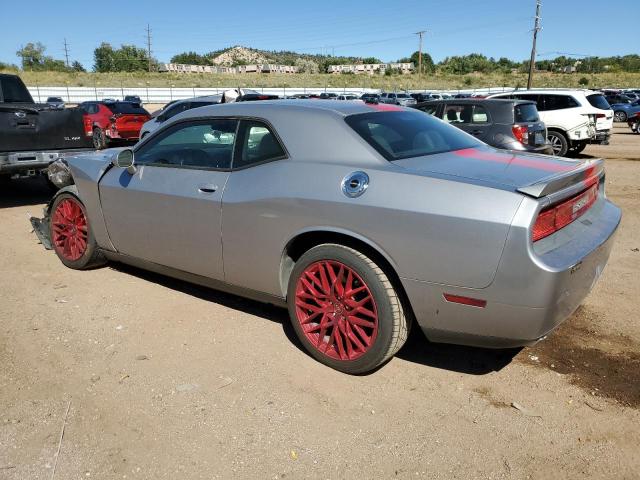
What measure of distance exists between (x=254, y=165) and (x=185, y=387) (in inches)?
57.2

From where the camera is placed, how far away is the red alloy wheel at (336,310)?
3080 mm

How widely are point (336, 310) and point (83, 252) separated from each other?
9.40 ft

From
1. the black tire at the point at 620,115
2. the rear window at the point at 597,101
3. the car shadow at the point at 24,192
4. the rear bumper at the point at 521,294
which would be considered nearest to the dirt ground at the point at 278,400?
the rear bumper at the point at 521,294

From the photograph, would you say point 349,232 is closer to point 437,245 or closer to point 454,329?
point 437,245

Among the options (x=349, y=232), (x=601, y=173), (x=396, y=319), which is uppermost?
(x=601, y=173)

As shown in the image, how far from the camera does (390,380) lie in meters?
3.17

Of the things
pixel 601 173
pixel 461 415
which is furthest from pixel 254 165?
pixel 601 173

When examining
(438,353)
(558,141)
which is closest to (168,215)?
(438,353)

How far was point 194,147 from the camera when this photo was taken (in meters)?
4.02

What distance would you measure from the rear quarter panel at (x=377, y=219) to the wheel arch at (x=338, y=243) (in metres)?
0.02

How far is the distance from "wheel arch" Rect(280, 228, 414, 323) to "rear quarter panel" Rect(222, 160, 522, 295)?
0.02m

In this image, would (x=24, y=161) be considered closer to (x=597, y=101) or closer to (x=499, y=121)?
(x=499, y=121)

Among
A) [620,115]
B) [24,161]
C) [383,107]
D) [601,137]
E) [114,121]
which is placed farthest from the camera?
[620,115]

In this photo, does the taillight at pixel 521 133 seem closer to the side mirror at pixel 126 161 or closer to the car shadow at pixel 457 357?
the car shadow at pixel 457 357
